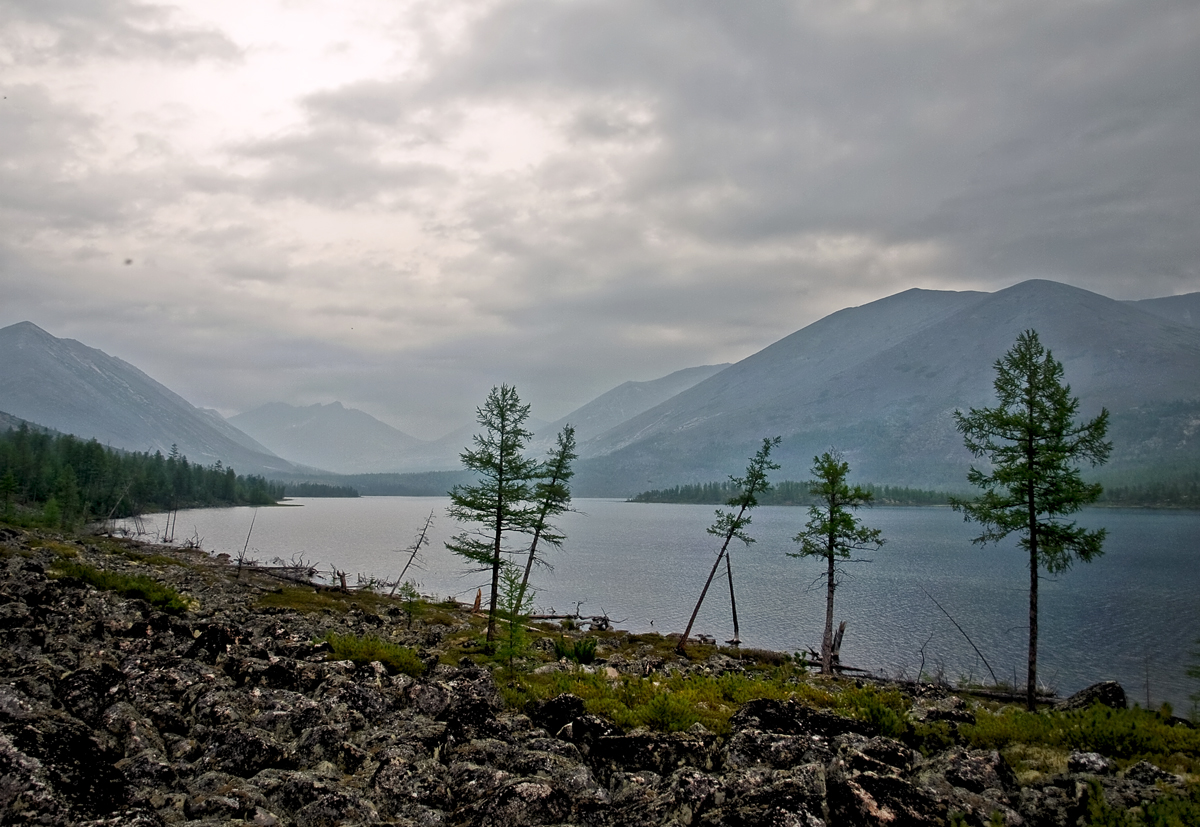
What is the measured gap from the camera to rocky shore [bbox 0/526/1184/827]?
7.02 m

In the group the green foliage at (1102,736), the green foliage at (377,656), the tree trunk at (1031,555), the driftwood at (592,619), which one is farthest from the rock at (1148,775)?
the driftwood at (592,619)

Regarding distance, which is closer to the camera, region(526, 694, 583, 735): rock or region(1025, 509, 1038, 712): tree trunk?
region(526, 694, 583, 735): rock

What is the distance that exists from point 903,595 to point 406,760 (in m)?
71.4

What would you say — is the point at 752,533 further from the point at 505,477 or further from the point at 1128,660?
the point at 505,477

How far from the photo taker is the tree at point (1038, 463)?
25.3m

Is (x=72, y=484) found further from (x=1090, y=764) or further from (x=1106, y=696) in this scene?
(x=1090, y=764)

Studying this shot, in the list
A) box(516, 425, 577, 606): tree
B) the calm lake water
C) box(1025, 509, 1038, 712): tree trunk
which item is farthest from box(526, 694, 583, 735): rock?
the calm lake water

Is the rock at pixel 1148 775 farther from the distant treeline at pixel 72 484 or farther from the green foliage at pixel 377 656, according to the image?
the distant treeline at pixel 72 484

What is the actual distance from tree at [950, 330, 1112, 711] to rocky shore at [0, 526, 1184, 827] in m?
16.7

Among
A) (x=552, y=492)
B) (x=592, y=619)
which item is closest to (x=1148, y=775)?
(x=552, y=492)

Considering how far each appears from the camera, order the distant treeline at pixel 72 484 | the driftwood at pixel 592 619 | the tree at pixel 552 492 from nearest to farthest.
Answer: the tree at pixel 552 492 < the driftwood at pixel 592 619 < the distant treeline at pixel 72 484

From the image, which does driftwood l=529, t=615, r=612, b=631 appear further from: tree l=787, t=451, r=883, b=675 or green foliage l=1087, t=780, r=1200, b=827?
green foliage l=1087, t=780, r=1200, b=827

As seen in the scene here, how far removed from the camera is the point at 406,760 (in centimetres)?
861

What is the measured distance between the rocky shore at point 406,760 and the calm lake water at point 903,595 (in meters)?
23.6
